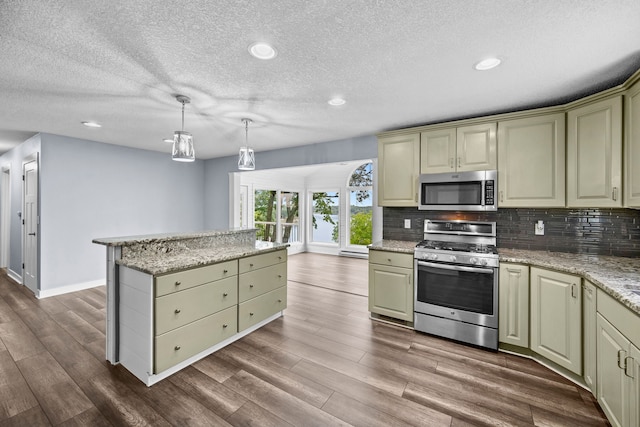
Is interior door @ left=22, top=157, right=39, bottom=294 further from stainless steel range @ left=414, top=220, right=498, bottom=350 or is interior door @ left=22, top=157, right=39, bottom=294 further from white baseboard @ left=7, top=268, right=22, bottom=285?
stainless steel range @ left=414, top=220, right=498, bottom=350

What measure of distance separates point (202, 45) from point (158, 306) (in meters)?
1.88

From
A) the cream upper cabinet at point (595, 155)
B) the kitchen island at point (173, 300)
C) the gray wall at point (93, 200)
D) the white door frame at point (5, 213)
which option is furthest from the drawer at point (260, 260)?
the white door frame at point (5, 213)

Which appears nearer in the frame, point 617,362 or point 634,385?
point 634,385

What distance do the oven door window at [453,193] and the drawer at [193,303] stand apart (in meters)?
2.34

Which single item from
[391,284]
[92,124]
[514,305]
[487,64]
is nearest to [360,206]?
[391,284]

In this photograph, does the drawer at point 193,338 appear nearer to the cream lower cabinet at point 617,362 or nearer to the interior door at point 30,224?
the cream lower cabinet at point 617,362

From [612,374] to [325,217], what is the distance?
22.4 ft

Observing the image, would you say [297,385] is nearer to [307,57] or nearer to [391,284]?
[391,284]

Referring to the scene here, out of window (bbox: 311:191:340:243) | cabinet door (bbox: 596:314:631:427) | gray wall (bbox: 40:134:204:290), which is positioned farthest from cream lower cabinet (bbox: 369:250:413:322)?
window (bbox: 311:191:340:243)

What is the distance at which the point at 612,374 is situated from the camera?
1651 mm

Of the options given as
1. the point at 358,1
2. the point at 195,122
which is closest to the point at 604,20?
the point at 358,1

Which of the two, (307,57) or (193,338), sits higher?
(307,57)

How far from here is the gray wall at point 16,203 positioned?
15.4 feet

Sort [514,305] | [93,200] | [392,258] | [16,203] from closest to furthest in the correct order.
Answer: [514,305]
[392,258]
[93,200]
[16,203]
